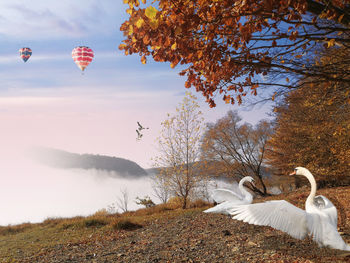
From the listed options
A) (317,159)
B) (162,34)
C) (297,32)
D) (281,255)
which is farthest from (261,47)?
(317,159)

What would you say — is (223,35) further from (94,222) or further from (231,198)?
(94,222)

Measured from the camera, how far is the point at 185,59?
573cm

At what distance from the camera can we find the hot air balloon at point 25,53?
38.1 m

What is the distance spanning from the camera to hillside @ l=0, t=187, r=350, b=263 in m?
6.28

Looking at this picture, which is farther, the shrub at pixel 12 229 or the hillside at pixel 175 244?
the shrub at pixel 12 229

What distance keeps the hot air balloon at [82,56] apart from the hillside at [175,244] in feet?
69.9

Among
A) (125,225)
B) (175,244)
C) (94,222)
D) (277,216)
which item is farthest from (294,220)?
(94,222)

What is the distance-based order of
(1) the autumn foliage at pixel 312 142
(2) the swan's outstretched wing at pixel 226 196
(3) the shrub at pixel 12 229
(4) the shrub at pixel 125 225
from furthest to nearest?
(3) the shrub at pixel 12 229 < (1) the autumn foliage at pixel 312 142 < (4) the shrub at pixel 125 225 < (2) the swan's outstretched wing at pixel 226 196

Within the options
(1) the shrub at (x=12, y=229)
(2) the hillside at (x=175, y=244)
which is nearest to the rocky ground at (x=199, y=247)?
(2) the hillside at (x=175, y=244)

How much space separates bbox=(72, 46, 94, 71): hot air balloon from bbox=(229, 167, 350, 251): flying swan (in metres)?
28.6

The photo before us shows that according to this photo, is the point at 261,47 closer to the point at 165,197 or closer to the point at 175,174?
the point at 175,174

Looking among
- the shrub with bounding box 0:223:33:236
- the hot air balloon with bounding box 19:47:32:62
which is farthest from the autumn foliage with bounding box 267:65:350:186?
the hot air balloon with bounding box 19:47:32:62

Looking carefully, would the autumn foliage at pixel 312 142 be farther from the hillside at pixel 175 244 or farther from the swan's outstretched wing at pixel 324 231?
→ the swan's outstretched wing at pixel 324 231

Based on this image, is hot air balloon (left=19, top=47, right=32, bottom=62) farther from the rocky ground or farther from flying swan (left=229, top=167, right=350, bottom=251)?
flying swan (left=229, top=167, right=350, bottom=251)
